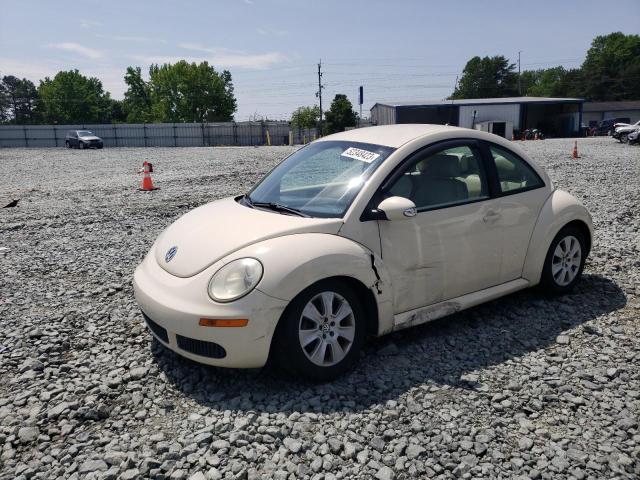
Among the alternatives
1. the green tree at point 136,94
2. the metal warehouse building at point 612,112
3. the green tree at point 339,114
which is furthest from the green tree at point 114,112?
the metal warehouse building at point 612,112

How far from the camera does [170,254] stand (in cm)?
385

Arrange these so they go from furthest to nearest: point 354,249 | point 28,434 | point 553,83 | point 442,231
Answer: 1. point 553,83
2. point 442,231
3. point 354,249
4. point 28,434

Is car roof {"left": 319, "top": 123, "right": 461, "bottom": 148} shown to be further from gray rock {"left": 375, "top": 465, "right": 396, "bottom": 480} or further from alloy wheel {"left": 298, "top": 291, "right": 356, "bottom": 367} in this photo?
gray rock {"left": 375, "top": 465, "right": 396, "bottom": 480}

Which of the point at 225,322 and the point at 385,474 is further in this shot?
the point at 225,322

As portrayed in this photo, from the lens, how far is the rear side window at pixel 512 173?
4.52 m

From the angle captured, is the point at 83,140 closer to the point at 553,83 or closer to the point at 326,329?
the point at 326,329

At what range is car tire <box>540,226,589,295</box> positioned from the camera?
4.81 meters

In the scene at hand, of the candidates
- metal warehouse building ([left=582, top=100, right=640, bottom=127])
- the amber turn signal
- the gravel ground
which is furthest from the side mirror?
metal warehouse building ([left=582, top=100, right=640, bottom=127])

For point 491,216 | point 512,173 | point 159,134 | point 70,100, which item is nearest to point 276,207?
point 491,216

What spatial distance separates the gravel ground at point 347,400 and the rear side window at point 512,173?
44.4 inches

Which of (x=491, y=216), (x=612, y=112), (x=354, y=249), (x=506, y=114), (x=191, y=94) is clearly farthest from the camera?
(x=191, y=94)

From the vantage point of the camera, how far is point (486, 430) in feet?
9.87

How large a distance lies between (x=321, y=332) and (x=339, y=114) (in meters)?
74.0

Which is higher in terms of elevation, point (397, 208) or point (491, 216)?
point (397, 208)
